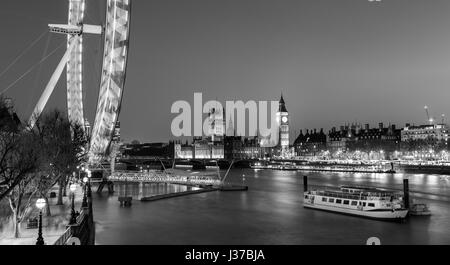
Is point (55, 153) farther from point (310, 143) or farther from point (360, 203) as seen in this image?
point (310, 143)

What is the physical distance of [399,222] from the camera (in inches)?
904

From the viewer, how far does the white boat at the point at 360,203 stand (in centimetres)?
2334

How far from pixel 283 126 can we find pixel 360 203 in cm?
12275

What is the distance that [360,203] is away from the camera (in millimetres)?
24859

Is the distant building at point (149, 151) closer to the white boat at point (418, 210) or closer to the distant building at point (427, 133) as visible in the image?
the distant building at point (427, 133)

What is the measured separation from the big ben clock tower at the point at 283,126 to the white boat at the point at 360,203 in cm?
11197

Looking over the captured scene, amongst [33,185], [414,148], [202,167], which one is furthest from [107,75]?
[414,148]

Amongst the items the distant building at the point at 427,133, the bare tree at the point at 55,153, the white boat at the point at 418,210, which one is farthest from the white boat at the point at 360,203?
the distant building at the point at 427,133

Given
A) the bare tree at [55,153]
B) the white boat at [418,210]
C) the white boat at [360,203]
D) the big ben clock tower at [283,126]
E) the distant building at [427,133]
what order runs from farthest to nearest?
the big ben clock tower at [283,126] → the distant building at [427,133] → the white boat at [418,210] → the white boat at [360,203] → the bare tree at [55,153]

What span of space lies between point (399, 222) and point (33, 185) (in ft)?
53.8

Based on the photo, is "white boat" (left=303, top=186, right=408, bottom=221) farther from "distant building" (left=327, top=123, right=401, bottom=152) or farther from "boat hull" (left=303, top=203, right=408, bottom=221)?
"distant building" (left=327, top=123, right=401, bottom=152)

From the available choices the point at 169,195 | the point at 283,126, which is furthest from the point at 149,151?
the point at 169,195

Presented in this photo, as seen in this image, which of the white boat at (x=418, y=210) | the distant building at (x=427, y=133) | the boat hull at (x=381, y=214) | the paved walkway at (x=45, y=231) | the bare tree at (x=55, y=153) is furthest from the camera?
the distant building at (x=427, y=133)
